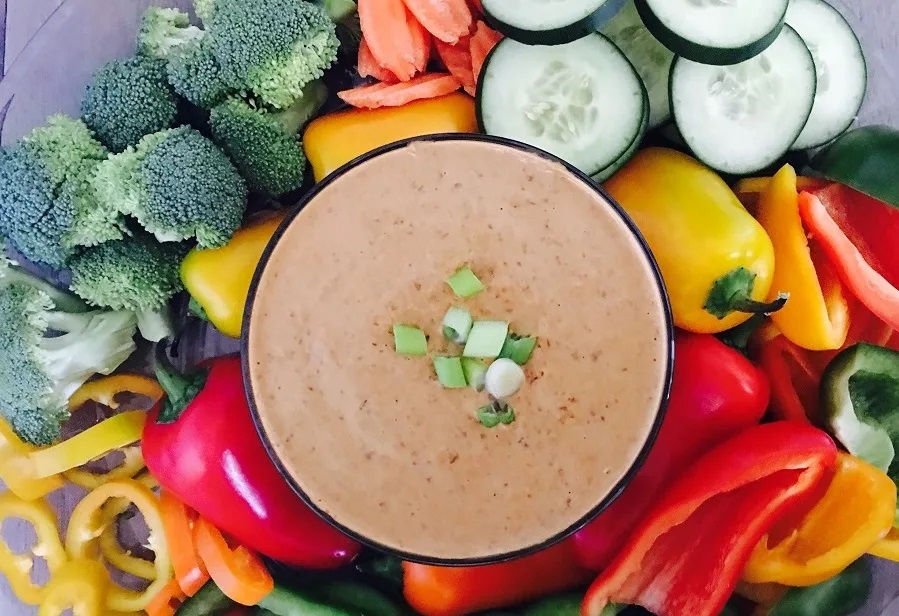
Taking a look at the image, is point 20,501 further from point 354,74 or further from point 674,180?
point 674,180

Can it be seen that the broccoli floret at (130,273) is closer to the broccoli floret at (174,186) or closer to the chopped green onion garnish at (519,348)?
the broccoli floret at (174,186)

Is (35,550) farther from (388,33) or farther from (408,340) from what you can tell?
(388,33)

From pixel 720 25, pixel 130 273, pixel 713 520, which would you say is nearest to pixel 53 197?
pixel 130 273

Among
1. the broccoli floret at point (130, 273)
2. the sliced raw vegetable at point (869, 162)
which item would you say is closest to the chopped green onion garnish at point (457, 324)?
the broccoli floret at point (130, 273)

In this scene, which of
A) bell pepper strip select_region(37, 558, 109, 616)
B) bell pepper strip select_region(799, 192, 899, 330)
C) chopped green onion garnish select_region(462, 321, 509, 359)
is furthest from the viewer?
bell pepper strip select_region(37, 558, 109, 616)

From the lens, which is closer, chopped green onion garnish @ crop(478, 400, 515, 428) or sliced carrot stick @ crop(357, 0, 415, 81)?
chopped green onion garnish @ crop(478, 400, 515, 428)

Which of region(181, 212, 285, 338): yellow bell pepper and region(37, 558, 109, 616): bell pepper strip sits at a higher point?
region(181, 212, 285, 338): yellow bell pepper

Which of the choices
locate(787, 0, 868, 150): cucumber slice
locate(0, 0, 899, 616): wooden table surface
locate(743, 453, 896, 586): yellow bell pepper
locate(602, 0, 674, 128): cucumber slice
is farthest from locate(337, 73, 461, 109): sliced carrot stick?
locate(743, 453, 896, 586): yellow bell pepper

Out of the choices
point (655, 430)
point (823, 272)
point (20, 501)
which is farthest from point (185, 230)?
point (823, 272)

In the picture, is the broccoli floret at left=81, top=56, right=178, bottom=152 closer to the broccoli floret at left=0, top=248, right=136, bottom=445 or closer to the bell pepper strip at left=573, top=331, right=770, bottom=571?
the broccoli floret at left=0, top=248, right=136, bottom=445
